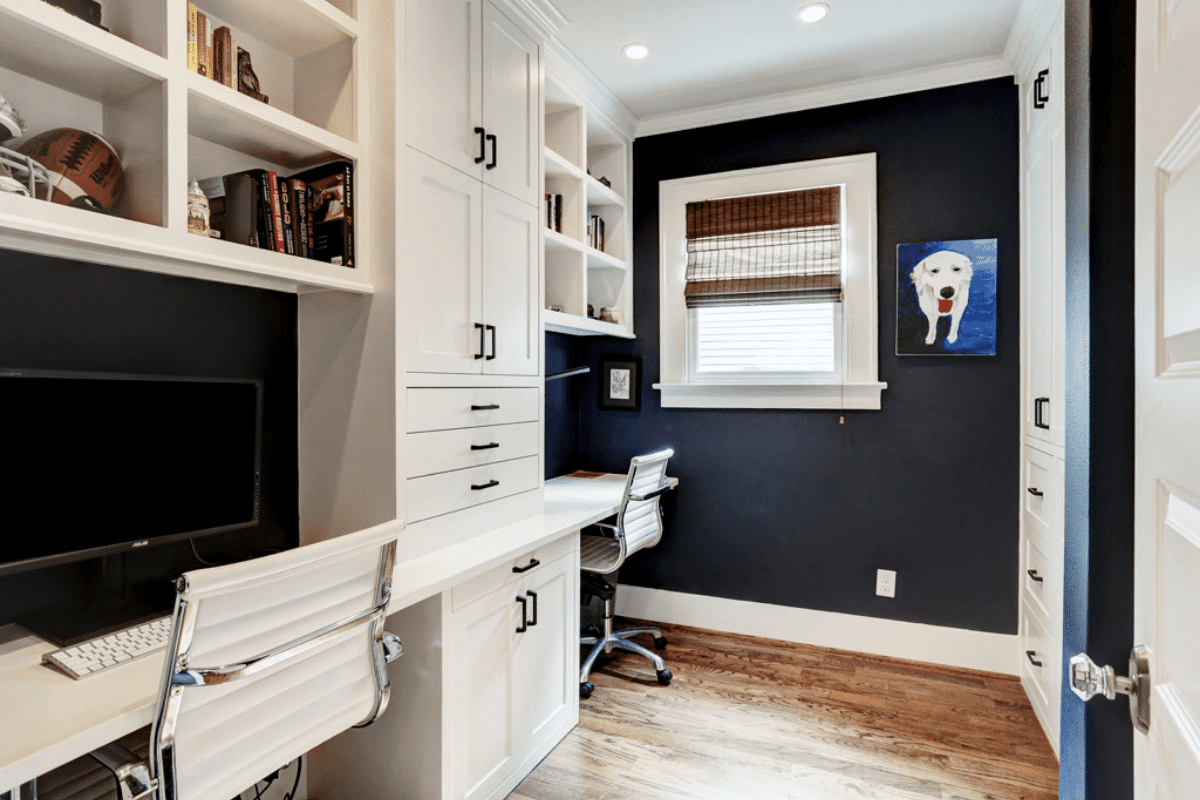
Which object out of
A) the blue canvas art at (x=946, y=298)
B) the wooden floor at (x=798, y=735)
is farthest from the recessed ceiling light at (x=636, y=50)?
the wooden floor at (x=798, y=735)

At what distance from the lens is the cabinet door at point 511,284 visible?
2.20 meters

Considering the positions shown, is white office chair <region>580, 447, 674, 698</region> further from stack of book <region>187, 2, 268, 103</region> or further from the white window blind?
stack of book <region>187, 2, 268, 103</region>

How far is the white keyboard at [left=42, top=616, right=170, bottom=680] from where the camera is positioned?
1159 mm

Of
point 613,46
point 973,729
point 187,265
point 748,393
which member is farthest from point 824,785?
point 613,46

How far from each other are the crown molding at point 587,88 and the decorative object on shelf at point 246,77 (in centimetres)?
132

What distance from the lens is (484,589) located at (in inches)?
75.7

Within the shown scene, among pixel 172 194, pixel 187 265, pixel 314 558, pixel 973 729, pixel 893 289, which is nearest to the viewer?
pixel 314 558

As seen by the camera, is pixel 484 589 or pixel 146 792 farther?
pixel 484 589

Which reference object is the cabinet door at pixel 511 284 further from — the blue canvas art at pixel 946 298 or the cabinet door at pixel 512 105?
the blue canvas art at pixel 946 298

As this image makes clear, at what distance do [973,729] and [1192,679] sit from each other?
7.81 feet

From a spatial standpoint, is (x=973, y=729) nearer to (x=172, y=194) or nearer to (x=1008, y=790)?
(x=1008, y=790)

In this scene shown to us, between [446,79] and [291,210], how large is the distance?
0.64 meters

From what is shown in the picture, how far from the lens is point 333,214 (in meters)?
1.79

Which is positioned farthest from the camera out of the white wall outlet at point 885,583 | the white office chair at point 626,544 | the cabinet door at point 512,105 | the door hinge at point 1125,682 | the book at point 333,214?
the white wall outlet at point 885,583
